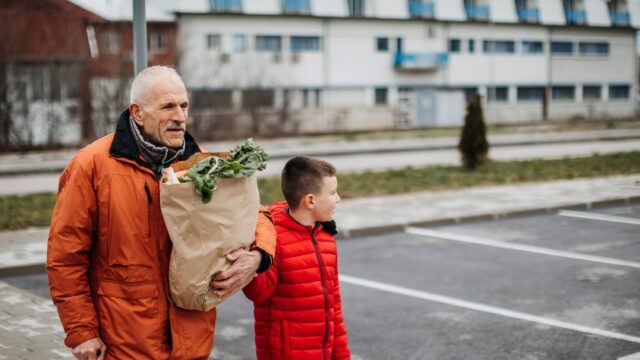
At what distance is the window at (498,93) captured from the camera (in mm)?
58062

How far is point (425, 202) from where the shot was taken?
1440cm

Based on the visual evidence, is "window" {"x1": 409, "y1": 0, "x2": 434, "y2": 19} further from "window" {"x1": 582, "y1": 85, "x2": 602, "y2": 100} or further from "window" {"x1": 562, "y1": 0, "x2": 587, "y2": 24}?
"window" {"x1": 582, "y1": 85, "x2": 602, "y2": 100}

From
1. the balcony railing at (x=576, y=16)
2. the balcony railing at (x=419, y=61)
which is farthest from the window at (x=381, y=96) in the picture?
the balcony railing at (x=576, y=16)

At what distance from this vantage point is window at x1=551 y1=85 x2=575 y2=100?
2424 inches

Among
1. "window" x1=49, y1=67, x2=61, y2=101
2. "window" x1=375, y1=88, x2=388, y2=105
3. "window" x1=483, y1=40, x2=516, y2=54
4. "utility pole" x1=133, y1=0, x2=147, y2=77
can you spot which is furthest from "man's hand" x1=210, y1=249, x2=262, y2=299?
"window" x1=483, y1=40, x2=516, y2=54

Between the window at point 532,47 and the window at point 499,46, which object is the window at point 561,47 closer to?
the window at point 532,47

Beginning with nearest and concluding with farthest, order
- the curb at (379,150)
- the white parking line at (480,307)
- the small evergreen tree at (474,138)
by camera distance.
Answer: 1. the white parking line at (480,307)
2. the small evergreen tree at (474,138)
3. the curb at (379,150)

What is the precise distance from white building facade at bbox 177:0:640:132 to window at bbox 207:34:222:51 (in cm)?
7

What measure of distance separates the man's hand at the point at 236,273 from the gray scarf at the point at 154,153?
0.48 m

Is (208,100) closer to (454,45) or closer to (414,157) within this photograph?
(414,157)

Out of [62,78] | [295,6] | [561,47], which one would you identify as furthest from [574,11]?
[62,78]

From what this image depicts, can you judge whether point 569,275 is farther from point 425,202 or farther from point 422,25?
point 422,25

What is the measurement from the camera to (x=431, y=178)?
1811 cm

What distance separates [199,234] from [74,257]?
516 millimetres
